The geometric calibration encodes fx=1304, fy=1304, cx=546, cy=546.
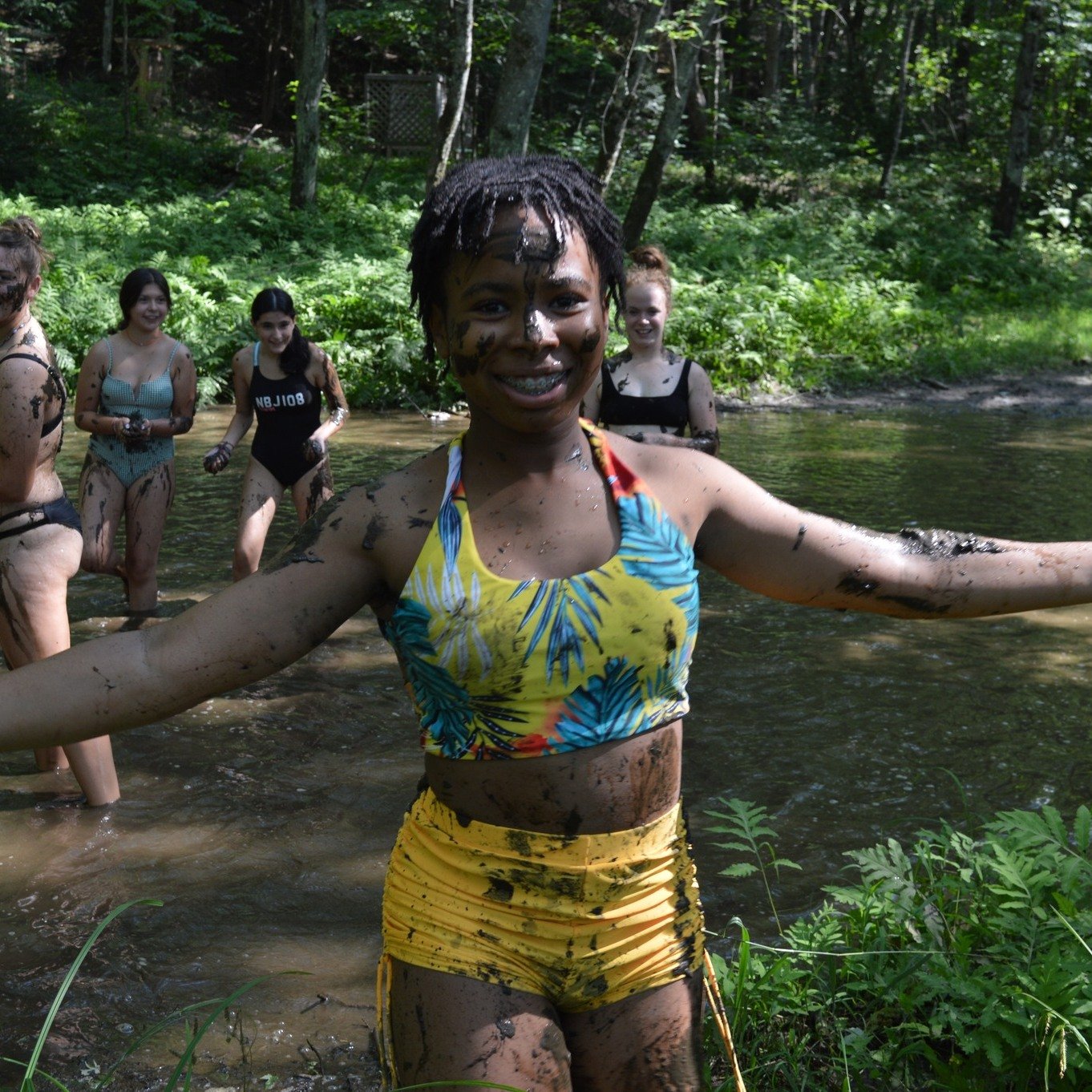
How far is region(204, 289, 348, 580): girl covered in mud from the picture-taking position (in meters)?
7.80

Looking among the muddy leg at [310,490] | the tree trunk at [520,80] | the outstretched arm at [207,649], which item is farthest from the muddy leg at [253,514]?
the tree trunk at [520,80]

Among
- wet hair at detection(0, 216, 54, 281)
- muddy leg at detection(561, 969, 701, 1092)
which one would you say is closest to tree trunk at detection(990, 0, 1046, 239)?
wet hair at detection(0, 216, 54, 281)

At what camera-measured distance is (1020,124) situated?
24.9 metres

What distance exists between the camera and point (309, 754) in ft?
18.9

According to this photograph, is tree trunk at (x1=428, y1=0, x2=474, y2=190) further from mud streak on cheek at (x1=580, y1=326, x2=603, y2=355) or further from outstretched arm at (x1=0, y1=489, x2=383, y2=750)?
outstretched arm at (x1=0, y1=489, x2=383, y2=750)

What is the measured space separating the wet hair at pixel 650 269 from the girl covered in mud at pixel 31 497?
3238 mm

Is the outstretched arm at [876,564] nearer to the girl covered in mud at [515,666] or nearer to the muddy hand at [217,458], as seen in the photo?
the girl covered in mud at [515,666]

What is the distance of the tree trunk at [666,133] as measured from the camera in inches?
812

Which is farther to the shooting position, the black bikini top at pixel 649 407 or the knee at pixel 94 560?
the knee at pixel 94 560

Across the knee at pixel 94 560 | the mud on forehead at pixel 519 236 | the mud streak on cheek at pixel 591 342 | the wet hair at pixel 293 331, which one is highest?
the mud on forehead at pixel 519 236

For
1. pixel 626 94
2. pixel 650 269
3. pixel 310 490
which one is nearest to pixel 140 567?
pixel 310 490

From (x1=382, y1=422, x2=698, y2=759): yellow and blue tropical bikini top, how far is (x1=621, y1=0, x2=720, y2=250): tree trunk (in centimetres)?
1887

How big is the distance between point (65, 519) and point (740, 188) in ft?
86.1

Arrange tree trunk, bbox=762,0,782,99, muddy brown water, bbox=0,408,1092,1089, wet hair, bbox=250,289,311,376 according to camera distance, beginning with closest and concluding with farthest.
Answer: muddy brown water, bbox=0,408,1092,1089, wet hair, bbox=250,289,311,376, tree trunk, bbox=762,0,782,99
